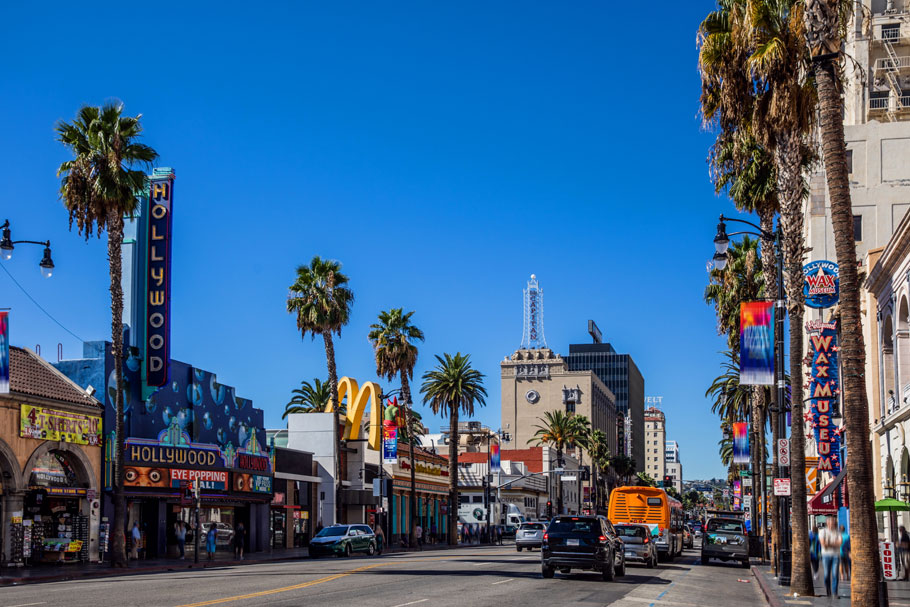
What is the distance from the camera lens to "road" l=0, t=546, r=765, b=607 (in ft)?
62.3

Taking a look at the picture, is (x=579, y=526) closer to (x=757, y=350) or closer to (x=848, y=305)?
(x=757, y=350)

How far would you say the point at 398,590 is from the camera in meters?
21.8

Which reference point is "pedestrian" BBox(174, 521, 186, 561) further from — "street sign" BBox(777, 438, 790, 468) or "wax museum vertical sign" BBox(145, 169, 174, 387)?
"street sign" BBox(777, 438, 790, 468)

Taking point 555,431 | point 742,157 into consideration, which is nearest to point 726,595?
point 742,157

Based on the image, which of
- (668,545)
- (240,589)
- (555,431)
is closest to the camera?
(240,589)

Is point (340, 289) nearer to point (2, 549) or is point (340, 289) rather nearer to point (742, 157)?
point (2, 549)

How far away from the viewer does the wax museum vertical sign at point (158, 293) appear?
1711 inches

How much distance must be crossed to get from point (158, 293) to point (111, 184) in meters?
8.40

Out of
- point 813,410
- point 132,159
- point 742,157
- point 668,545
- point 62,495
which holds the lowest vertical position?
point 668,545

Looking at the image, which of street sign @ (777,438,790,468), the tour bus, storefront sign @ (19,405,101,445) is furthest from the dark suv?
storefront sign @ (19,405,101,445)

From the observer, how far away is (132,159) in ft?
122

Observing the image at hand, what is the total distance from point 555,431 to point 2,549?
92.5 meters

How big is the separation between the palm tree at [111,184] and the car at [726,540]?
23.7 metres

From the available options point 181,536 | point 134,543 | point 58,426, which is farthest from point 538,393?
point 58,426
